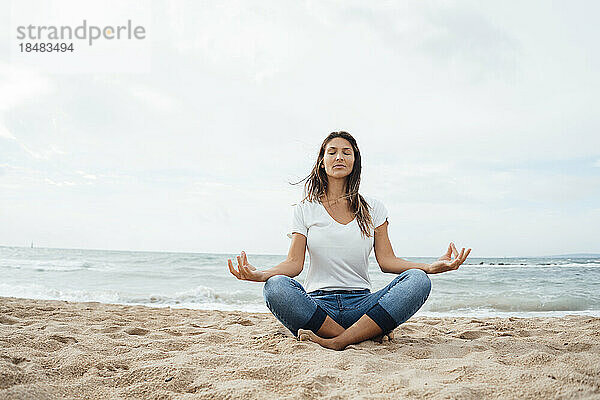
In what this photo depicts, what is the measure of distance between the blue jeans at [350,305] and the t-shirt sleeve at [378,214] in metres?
0.47

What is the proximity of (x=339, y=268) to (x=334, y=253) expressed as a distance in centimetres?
10

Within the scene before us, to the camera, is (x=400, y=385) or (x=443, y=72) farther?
(x=443, y=72)

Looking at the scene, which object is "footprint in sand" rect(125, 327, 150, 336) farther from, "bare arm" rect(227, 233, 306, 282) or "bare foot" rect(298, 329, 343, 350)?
"bare foot" rect(298, 329, 343, 350)

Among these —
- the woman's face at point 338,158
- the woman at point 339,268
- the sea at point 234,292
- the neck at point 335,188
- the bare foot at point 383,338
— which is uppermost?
the woman's face at point 338,158

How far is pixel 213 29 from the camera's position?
10062 millimetres

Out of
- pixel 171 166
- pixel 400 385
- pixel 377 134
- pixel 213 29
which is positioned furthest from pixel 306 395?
pixel 171 166

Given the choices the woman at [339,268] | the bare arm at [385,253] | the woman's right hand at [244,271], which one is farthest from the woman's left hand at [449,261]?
the woman's right hand at [244,271]

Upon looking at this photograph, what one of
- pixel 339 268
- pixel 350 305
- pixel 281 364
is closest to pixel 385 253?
pixel 339 268

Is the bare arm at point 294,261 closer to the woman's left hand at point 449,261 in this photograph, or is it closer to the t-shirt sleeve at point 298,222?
the t-shirt sleeve at point 298,222

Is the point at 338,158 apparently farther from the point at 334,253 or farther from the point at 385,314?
the point at 385,314

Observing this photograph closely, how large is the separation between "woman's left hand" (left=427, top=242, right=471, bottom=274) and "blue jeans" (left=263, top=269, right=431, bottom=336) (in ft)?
0.26

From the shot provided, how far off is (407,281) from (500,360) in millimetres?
637

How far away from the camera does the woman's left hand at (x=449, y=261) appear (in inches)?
98.7

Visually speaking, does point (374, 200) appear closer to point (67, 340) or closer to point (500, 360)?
point (500, 360)
